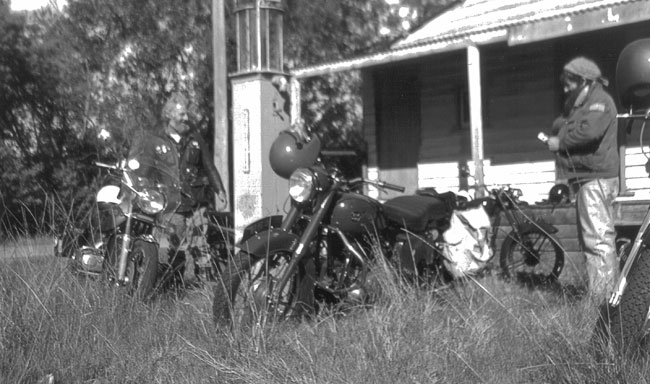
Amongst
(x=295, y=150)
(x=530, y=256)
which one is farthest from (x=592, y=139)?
(x=530, y=256)

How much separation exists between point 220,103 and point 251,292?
24.1ft

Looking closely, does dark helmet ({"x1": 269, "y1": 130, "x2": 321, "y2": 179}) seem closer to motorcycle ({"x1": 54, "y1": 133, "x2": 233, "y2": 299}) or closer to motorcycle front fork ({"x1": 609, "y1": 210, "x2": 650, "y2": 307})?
motorcycle ({"x1": 54, "y1": 133, "x2": 233, "y2": 299})

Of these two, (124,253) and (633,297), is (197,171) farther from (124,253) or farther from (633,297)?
(633,297)

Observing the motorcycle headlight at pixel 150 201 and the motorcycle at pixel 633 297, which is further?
the motorcycle headlight at pixel 150 201

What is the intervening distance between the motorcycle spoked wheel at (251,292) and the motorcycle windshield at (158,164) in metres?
1.75

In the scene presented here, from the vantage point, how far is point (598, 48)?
1201cm

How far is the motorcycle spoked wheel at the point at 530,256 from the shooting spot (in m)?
8.41

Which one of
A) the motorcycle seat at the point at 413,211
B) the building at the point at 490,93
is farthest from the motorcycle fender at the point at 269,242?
the building at the point at 490,93

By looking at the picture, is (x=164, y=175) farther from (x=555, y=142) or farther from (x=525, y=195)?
(x=525, y=195)

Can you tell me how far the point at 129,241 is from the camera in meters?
6.69

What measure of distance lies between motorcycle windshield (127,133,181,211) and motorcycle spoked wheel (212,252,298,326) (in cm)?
175

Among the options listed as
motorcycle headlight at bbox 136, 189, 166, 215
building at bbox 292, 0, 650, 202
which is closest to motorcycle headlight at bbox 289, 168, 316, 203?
motorcycle headlight at bbox 136, 189, 166, 215

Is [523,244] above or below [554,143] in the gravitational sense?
below

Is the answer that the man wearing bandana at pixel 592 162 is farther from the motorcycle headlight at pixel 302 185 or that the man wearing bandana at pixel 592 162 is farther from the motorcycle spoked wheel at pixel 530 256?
the motorcycle headlight at pixel 302 185
